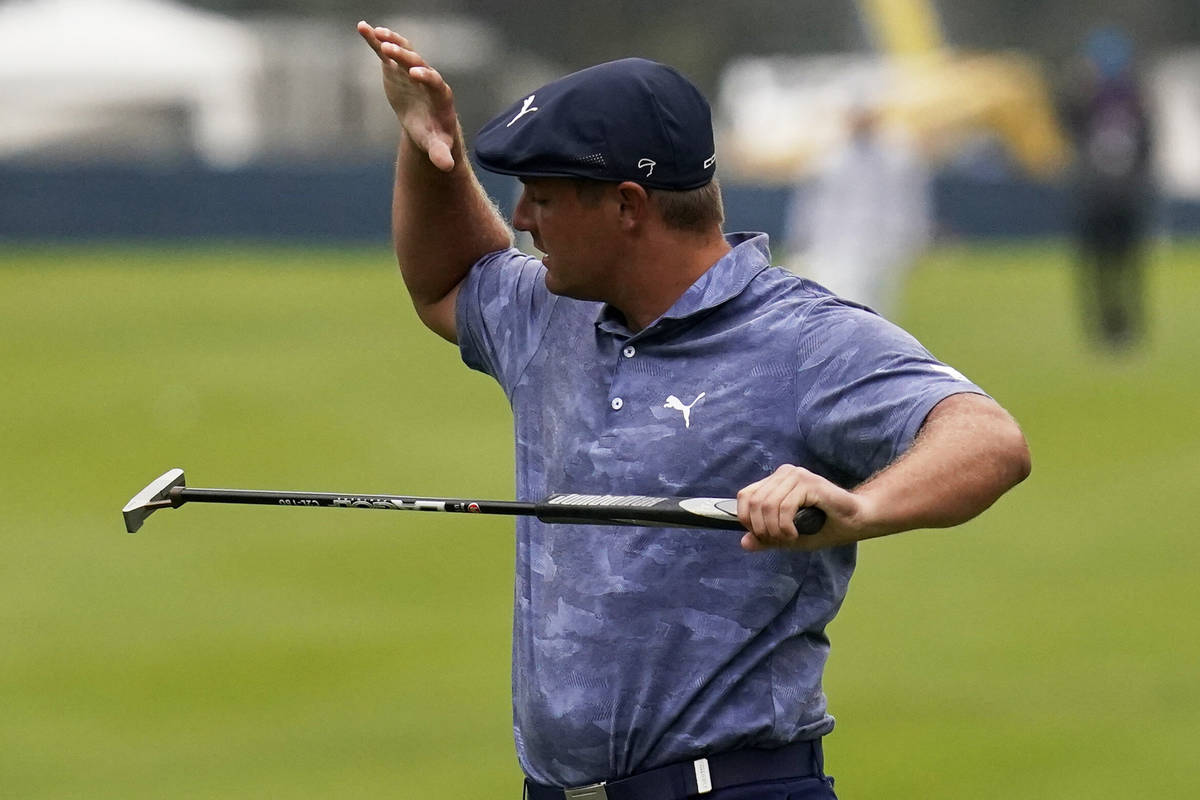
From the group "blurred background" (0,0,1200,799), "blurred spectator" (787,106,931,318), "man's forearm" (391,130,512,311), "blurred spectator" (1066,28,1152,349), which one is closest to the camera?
"man's forearm" (391,130,512,311)

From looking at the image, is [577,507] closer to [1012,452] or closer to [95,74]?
[1012,452]

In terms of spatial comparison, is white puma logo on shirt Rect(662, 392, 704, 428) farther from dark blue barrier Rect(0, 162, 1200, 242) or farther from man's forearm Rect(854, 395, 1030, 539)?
dark blue barrier Rect(0, 162, 1200, 242)

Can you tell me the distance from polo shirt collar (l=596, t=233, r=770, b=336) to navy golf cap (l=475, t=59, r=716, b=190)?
0.18 metres

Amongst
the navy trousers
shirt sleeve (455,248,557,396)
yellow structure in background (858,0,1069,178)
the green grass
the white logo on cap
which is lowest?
the green grass

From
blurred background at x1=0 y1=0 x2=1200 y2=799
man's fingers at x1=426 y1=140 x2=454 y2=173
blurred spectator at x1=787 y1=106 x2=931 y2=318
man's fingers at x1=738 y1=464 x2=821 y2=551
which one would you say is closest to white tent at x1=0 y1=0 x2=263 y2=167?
blurred background at x1=0 y1=0 x2=1200 y2=799

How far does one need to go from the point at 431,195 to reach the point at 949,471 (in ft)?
5.28

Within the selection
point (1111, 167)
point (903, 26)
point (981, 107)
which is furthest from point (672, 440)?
point (903, 26)

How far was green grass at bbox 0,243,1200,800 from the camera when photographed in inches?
311

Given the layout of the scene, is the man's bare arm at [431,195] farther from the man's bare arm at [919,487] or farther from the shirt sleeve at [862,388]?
the man's bare arm at [919,487]

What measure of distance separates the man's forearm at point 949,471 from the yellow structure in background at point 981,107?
127 ft

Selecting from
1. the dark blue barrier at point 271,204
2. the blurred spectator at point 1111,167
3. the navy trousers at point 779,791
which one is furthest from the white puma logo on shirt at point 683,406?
the dark blue barrier at point 271,204

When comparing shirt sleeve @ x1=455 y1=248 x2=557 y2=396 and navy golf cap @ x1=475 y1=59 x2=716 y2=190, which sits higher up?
navy golf cap @ x1=475 y1=59 x2=716 y2=190

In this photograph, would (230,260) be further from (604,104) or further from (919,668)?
(604,104)

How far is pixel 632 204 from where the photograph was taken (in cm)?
406
